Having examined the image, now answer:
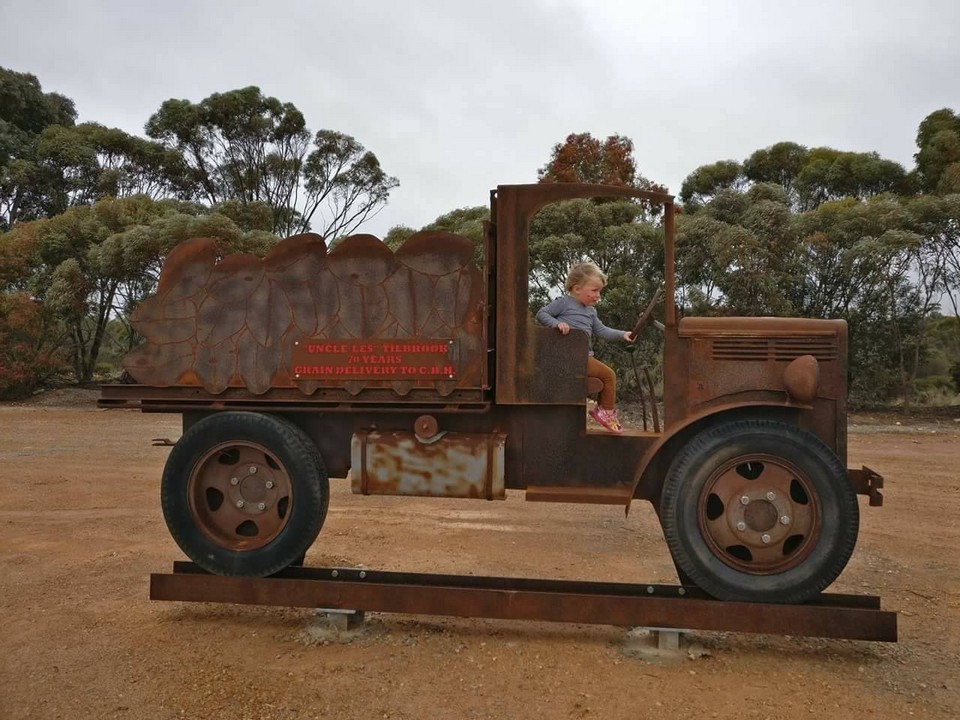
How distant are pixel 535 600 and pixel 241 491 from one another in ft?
6.65

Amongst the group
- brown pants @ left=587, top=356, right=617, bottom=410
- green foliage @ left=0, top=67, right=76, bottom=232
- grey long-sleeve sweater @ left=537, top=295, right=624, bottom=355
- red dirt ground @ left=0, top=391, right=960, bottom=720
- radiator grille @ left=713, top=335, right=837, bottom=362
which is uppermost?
green foliage @ left=0, top=67, right=76, bottom=232

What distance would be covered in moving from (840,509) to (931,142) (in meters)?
23.5

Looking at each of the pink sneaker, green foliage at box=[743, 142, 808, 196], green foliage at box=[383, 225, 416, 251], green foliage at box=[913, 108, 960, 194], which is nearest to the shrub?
green foliage at box=[383, 225, 416, 251]

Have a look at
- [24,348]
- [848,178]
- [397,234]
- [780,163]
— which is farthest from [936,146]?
[24,348]

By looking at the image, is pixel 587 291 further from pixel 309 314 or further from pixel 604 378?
pixel 309 314

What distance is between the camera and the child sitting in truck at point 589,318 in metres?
4.48

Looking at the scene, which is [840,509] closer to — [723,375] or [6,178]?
[723,375]

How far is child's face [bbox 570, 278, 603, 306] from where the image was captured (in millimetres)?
4590

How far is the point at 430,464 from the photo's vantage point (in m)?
4.46

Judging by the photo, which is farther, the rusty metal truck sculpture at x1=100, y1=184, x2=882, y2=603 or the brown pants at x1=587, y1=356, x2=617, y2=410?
the brown pants at x1=587, y1=356, x2=617, y2=410

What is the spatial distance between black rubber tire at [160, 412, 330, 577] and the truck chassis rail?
16cm

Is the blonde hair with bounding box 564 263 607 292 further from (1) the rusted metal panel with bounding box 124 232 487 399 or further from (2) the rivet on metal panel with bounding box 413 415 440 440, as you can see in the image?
(2) the rivet on metal panel with bounding box 413 415 440 440

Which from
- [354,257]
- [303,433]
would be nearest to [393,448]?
[303,433]

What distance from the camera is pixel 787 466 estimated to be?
159 inches
